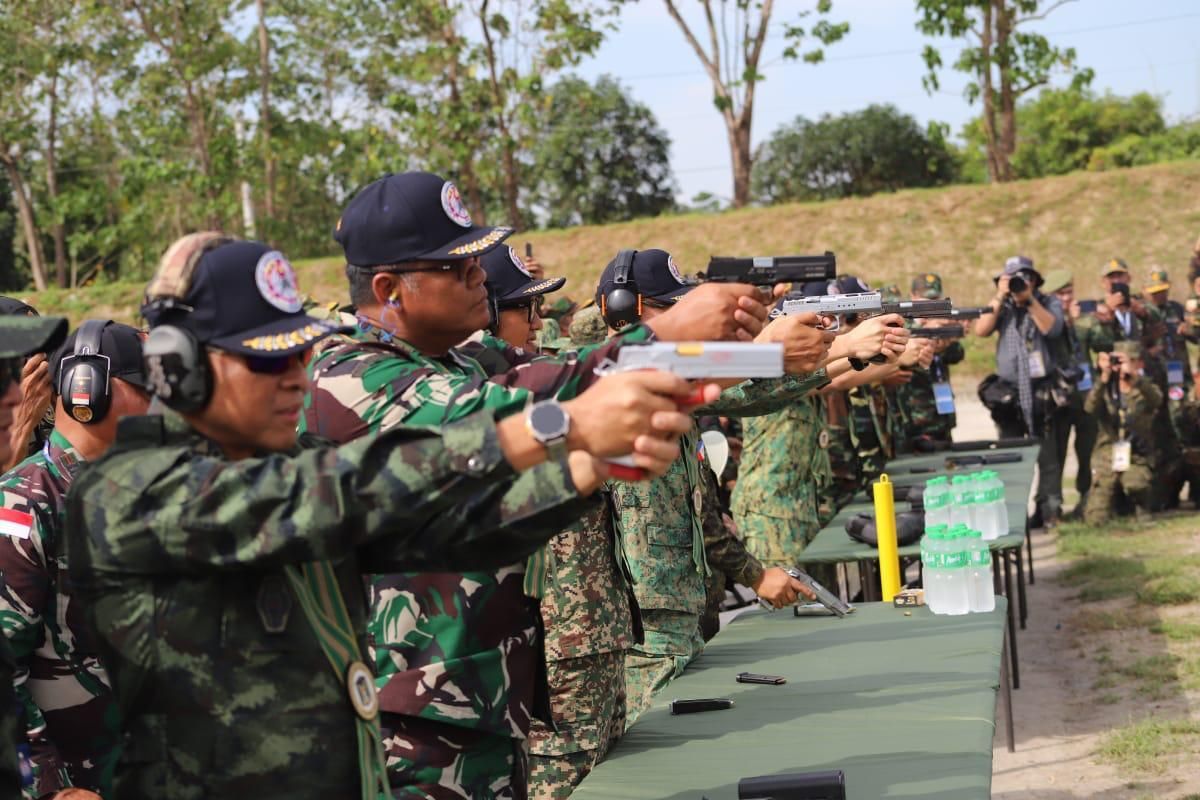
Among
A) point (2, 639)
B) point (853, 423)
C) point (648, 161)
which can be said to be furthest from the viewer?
point (648, 161)

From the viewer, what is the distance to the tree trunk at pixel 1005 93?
25.8 metres

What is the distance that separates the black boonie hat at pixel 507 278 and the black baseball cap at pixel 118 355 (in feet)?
4.55

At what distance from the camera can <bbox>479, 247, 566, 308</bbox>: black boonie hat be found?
4898mm

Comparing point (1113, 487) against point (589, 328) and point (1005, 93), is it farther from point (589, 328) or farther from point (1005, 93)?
point (1005, 93)

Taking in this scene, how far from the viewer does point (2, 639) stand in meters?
2.48

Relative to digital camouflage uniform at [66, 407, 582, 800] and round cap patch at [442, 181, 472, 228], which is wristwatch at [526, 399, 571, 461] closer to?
digital camouflage uniform at [66, 407, 582, 800]

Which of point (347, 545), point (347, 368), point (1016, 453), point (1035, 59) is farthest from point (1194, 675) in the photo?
point (1035, 59)

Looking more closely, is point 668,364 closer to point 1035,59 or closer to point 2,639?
point 2,639

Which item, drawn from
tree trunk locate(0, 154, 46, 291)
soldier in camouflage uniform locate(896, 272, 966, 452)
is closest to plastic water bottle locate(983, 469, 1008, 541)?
soldier in camouflage uniform locate(896, 272, 966, 452)

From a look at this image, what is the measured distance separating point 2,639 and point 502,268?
8.82 ft

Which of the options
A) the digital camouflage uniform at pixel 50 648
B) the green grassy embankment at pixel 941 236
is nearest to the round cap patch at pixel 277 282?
the digital camouflage uniform at pixel 50 648

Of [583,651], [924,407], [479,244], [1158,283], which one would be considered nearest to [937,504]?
[583,651]

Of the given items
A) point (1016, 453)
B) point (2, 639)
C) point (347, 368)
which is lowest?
point (1016, 453)

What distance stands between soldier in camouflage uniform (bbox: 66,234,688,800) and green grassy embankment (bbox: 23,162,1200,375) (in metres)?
21.8
